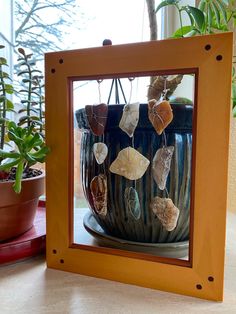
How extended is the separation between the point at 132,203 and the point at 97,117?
0.13 metres

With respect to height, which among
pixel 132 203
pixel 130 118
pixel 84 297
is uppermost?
pixel 130 118

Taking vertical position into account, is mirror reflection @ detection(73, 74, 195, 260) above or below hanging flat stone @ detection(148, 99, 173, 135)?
below

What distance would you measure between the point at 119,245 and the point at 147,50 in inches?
10.7

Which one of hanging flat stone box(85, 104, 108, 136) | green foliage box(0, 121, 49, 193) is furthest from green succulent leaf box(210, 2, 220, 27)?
green foliage box(0, 121, 49, 193)

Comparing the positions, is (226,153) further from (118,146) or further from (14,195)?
(14,195)

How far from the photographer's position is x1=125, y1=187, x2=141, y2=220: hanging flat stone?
0.41m

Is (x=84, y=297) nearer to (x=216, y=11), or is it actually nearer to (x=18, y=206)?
(x=18, y=206)

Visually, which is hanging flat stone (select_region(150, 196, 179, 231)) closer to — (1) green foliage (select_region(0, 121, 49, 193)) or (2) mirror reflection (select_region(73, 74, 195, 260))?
(2) mirror reflection (select_region(73, 74, 195, 260))

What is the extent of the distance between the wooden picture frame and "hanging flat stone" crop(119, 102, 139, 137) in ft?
0.15

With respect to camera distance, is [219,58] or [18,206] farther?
[18,206]

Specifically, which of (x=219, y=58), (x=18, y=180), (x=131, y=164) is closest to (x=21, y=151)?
(x=18, y=180)

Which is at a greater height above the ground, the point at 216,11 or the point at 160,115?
the point at 216,11

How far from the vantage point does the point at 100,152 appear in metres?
0.43

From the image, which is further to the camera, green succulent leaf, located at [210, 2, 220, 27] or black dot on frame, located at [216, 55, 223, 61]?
green succulent leaf, located at [210, 2, 220, 27]
